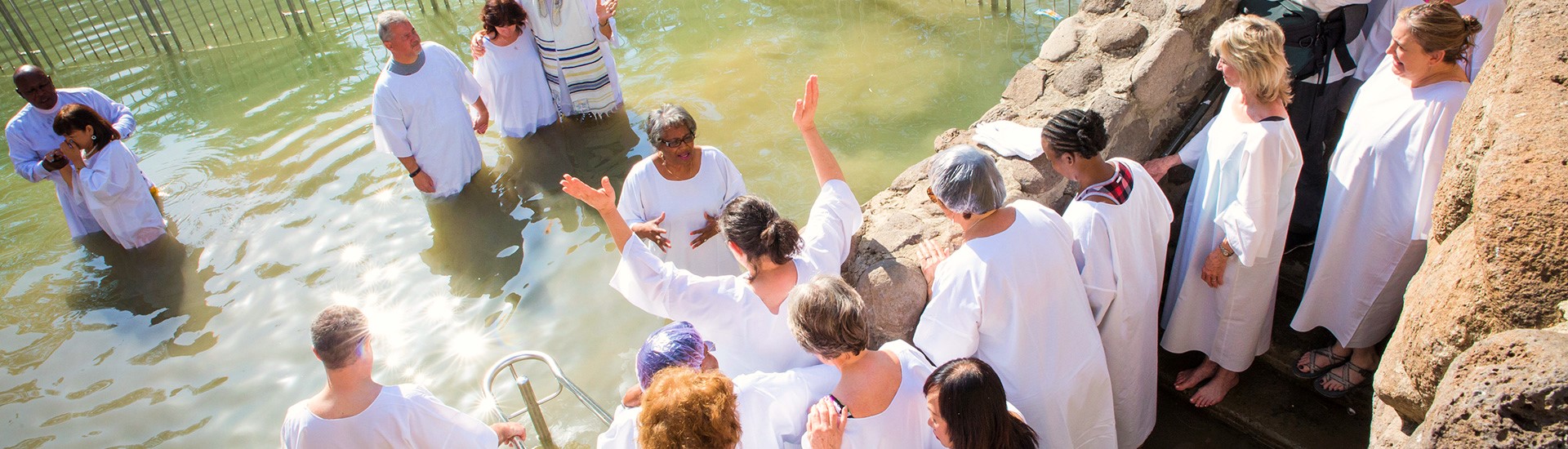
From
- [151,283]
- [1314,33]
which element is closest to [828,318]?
[1314,33]

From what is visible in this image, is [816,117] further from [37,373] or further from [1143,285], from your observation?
[37,373]

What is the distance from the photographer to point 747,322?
11.3 feet

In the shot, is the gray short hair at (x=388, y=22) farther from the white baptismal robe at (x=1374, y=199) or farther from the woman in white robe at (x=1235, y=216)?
the white baptismal robe at (x=1374, y=199)

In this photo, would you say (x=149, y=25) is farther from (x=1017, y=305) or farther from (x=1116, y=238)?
(x=1116, y=238)

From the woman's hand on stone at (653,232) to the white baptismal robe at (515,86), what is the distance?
3130mm

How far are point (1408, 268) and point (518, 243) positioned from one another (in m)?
5.13

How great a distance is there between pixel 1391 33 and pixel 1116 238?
210 centimetres

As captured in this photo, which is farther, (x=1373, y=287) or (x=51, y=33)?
(x=51, y=33)

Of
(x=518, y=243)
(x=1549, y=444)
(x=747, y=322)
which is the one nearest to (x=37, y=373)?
(x=518, y=243)

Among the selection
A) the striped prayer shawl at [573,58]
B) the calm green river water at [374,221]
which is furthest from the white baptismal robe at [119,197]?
the striped prayer shawl at [573,58]

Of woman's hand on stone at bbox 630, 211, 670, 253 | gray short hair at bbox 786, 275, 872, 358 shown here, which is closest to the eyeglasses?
woman's hand on stone at bbox 630, 211, 670, 253

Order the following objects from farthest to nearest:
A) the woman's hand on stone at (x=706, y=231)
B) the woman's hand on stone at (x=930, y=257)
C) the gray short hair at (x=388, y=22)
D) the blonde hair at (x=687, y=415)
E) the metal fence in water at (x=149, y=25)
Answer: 1. the metal fence in water at (x=149, y=25)
2. the gray short hair at (x=388, y=22)
3. the woman's hand on stone at (x=706, y=231)
4. the woman's hand on stone at (x=930, y=257)
5. the blonde hair at (x=687, y=415)

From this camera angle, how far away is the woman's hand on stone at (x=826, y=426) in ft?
9.42

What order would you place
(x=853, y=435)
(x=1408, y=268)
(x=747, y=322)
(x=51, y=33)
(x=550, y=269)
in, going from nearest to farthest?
(x=853, y=435) < (x=747, y=322) < (x=1408, y=268) < (x=550, y=269) < (x=51, y=33)
